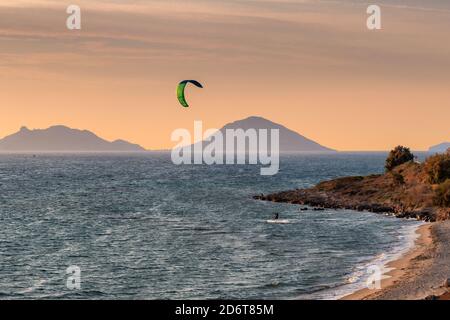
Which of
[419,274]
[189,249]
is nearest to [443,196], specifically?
[189,249]

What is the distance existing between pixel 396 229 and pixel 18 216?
62.1m

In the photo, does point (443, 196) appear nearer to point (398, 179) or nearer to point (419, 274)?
point (398, 179)

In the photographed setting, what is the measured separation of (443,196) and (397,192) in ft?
68.6

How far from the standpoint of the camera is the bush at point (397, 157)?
5426 inches

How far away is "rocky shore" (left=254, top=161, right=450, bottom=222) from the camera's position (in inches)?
3893

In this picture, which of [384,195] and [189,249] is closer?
[189,249]

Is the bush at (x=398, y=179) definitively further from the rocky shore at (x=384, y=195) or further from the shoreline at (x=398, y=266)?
the shoreline at (x=398, y=266)

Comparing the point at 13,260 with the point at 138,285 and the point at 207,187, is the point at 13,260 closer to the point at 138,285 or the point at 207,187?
the point at 138,285

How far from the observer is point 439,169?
10869 centimetres

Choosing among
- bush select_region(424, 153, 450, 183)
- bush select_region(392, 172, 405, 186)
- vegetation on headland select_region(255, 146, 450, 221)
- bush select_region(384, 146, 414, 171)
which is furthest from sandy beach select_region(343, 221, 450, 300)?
bush select_region(384, 146, 414, 171)

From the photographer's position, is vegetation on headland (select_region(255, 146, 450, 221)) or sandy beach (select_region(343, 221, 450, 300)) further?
vegetation on headland (select_region(255, 146, 450, 221))

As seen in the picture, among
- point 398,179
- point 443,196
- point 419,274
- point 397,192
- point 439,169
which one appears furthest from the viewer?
point 398,179

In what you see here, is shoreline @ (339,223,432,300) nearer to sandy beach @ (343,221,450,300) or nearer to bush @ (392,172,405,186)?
sandy beach @ (343,221,450,300)

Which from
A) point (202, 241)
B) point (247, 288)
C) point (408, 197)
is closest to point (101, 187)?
point (408, 197)
